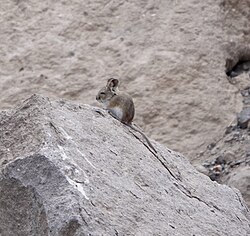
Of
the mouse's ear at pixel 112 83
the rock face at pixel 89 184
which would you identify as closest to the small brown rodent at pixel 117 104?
the mouse's ear at pixel 112 83

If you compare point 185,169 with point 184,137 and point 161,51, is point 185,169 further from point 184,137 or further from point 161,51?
point 161,51

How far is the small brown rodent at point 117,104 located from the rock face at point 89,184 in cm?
41

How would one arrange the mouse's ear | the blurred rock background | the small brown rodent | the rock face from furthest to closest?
the blurred rock background < the mouse's ear < the small brown rodent < the rock face

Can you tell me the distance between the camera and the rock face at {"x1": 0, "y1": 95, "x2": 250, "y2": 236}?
4.60 meters

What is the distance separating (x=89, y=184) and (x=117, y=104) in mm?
2067

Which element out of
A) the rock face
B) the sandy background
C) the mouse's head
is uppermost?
the rock face

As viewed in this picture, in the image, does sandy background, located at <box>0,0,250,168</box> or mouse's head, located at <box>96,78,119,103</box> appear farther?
sandy background, located at <box>0,0,250,168</box>

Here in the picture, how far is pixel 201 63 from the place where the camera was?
9562mm

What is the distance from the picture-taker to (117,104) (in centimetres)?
672

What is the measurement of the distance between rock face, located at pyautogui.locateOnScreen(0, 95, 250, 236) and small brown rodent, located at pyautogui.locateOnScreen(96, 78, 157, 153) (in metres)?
0.41

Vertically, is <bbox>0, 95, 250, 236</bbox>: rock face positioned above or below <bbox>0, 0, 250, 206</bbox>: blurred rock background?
above

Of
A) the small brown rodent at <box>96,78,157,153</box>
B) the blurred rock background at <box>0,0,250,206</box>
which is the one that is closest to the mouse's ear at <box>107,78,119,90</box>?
the small brown rodent at <box>96,78,157,153</box>

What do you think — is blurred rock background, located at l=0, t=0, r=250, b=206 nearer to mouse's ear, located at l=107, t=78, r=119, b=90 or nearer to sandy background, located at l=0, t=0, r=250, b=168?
sandy background, located at l=0, t=0, r=250, b=168

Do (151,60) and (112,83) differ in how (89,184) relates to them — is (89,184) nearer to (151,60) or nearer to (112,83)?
(112,83)
